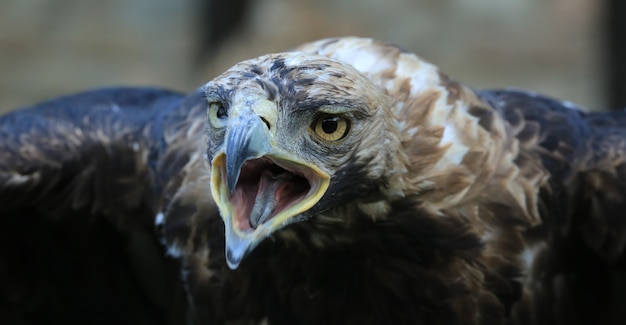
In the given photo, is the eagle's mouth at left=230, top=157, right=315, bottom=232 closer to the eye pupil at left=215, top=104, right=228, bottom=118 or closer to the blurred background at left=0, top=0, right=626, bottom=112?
the eye pupil at left=215, top=104, right=228, bottom=118

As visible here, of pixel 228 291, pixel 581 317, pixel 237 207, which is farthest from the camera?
pixel 581 317

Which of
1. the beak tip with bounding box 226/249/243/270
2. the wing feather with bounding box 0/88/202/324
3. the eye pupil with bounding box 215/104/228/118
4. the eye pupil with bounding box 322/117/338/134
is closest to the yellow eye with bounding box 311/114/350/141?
the eye pupil with bounding box 322/117/338/134

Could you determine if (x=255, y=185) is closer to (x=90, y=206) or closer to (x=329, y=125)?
(x=329, y=125)

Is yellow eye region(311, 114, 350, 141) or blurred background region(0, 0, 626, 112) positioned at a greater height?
yellow eye region(311, 114, 350, 141)

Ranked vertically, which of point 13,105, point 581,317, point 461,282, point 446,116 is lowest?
point 13,105

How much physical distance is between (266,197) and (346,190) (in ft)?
1.10

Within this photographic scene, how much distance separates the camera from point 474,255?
3.86 meters

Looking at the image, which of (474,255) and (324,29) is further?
(324,29)

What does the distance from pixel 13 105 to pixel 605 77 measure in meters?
7.11

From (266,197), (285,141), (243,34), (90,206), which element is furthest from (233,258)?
(243,34)

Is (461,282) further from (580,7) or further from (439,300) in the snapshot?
(580,7)

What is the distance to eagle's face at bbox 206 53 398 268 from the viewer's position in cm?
292

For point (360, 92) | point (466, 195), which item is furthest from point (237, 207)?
point (466, 195)

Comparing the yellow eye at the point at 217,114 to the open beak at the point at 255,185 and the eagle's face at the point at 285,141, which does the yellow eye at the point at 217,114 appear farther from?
the open beak at the point at 255,185
